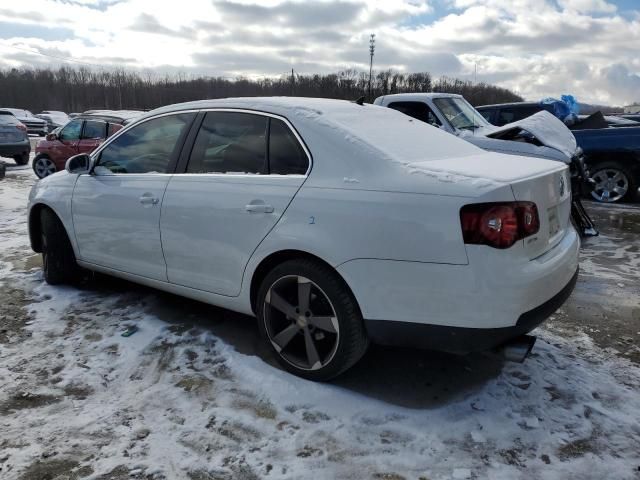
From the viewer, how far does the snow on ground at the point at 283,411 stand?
249 centimetres

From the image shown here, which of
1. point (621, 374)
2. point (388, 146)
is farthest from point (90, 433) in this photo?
point (621, 374)

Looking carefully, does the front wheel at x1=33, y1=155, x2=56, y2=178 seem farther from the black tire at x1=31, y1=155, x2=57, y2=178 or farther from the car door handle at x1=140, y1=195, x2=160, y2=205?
the car door handle at x1=140, y1=195, x2=160, y2=205

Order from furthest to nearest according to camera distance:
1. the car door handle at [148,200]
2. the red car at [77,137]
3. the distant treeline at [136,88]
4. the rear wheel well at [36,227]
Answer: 1. the distant treeline at [136,88]
2. the red car at [77,137]
3. the rear wheel well at [36,227]
4. the car door handle at [148,200]

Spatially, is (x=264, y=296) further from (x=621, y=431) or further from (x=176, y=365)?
(x=621, y=431)

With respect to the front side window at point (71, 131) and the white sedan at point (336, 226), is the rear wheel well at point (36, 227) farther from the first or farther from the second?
the front side window at point (71, 131)

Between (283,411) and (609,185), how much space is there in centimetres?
913

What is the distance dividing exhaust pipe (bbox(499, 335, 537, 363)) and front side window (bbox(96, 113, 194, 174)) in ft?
8.44

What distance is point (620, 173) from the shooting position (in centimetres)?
970

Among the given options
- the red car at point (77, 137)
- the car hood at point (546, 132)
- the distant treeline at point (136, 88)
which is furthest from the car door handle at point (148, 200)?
the distant treeline at point (136, 88)

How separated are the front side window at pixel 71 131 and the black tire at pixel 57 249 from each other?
7778 mm

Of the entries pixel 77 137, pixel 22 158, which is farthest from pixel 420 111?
pixel 22 158

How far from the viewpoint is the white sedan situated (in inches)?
102

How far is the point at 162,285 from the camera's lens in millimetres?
3990

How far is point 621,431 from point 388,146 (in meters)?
1.95
